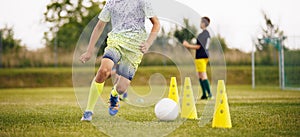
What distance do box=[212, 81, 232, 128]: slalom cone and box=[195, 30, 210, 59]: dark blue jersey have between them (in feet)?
19.5

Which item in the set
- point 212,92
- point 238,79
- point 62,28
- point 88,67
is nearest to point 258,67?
point 238,79

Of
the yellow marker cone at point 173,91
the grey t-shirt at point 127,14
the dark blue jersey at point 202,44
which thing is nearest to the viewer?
the grey t-shirt at point 127,14

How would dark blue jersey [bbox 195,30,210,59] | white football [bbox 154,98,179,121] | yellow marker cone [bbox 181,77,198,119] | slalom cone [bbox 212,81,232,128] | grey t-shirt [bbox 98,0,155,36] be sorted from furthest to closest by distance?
dark blue jersey [bbox 195,30,210,59], yellow marker cone [bbox 181,77,198,119], white football [bbox 154,98,179,121], grey t-shirt [bbox 98,0,155,36], slalom cone [bbox 212,81,232,128]

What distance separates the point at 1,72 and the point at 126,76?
67.1ft

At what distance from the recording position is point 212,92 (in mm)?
12297

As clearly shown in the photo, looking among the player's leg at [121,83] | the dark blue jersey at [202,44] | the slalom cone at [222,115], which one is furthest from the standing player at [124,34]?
the dark blue jersey at [202,44]

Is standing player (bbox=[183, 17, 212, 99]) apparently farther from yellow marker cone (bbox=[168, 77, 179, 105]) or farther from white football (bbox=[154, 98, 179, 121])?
white football (bbox=[154, 98, 179, 121])

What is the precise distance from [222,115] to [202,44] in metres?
6.28

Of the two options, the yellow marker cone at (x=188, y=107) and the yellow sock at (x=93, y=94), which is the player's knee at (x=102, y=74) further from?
the yellow marker cone at (x=188, y=107)

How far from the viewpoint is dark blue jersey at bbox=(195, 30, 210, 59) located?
12261 millimetres

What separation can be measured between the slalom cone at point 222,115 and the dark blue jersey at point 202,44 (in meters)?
5.94

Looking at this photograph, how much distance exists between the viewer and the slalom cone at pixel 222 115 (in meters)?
6.31

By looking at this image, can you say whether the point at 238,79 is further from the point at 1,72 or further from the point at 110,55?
the point at 110,55

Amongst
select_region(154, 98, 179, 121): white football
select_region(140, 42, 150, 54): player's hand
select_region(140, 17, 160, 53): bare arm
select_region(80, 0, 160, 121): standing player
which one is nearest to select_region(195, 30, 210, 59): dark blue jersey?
select_region(154, 98, 179, 121): white football
